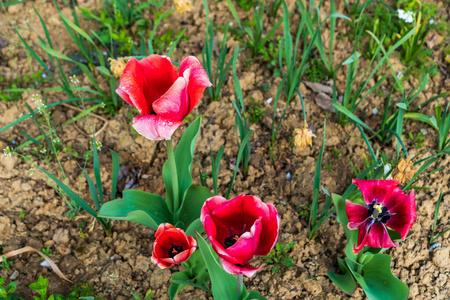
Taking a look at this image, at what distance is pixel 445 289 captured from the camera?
212cm

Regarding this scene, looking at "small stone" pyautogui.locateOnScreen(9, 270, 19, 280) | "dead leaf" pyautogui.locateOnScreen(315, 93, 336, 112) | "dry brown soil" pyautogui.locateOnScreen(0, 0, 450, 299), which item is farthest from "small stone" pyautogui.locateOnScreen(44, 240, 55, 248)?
"dead leaf" pyautogui.locateOnScreen(315, 93, 336, 112)

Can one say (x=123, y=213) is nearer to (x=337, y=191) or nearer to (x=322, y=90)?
(x=337, y=191)

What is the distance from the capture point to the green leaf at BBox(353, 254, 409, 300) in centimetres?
181

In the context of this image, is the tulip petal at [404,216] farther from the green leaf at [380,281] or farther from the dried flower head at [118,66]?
the dried flower head at [118,66]

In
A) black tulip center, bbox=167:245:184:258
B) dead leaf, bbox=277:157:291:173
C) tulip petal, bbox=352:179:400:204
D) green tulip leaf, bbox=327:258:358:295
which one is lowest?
green tulip leaf, bbox=327:258:358:295

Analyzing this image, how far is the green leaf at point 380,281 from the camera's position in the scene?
5.93ft

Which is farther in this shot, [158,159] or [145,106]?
[158,159]

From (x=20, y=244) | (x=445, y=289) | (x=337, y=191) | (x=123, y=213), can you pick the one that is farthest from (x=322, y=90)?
(x=20, y=244)

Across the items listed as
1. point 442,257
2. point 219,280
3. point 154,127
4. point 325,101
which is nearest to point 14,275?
point 219,280

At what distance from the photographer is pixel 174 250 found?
171 cm

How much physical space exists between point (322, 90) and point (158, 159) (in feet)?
4.20

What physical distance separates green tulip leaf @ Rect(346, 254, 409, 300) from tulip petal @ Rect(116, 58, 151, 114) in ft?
4.42

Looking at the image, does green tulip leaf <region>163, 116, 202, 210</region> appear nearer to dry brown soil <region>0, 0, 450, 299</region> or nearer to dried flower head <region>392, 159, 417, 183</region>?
dry brown soil <region>0, 0, 450, 299</region>

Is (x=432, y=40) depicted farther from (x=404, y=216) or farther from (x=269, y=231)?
(x=269, y=231)
